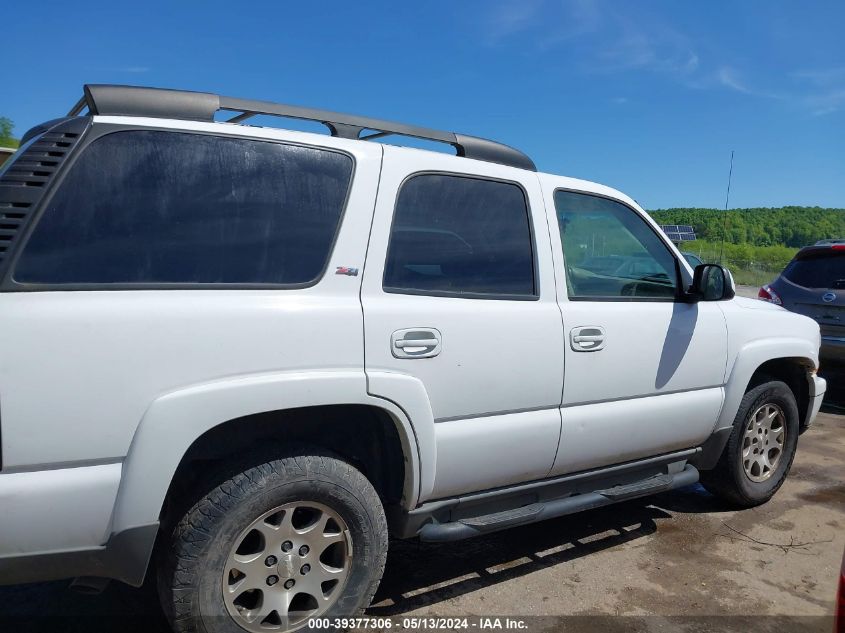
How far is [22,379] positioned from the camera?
2.00 meters

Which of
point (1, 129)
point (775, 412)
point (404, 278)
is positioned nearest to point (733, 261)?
point (775, 412)

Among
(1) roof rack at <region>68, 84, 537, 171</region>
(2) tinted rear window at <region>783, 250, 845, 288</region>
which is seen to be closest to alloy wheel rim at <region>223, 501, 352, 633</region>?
(1) roof rack at <region>68, 84, 537, 171</region>

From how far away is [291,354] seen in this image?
8.04 ft

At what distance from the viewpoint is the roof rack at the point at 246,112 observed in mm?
2367

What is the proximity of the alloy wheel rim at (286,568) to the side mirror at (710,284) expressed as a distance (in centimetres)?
230

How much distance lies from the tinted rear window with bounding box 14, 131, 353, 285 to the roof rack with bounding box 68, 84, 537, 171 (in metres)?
0.11

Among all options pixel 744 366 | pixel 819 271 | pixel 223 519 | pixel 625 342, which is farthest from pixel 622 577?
pixel 819 271

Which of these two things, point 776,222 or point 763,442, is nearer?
point 763,442

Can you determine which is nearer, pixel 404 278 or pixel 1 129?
pixel 404 278

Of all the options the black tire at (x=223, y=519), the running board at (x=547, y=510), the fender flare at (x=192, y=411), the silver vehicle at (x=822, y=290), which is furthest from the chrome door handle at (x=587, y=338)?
the silver vehicle at (x=822, y=290)

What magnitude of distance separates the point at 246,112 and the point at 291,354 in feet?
3.15

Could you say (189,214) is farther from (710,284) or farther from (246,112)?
(710,284)

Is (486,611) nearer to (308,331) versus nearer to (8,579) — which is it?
(308,331)

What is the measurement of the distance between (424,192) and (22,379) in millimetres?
1672
